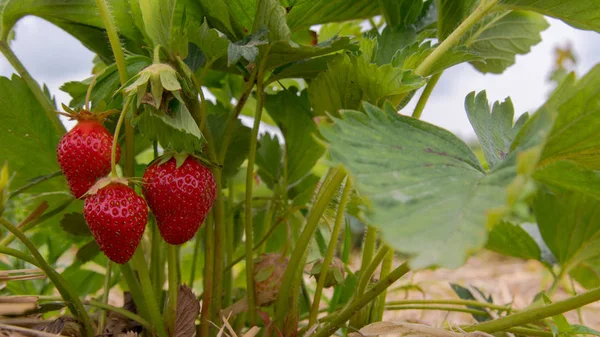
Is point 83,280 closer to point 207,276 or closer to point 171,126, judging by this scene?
point 207,276

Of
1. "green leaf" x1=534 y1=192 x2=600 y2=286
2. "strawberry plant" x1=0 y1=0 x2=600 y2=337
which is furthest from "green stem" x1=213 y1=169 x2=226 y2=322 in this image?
"green leaf" x1=534 y1=192 x2=600 y2=286

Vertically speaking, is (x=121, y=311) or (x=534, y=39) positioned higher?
(x=534, y=39)

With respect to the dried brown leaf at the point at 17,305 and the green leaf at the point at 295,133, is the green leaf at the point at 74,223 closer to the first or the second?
the dried brown leaf at the point at 17,305

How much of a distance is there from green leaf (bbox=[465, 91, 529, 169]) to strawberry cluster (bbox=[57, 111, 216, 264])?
265mm

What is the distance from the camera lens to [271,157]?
2.88 ft

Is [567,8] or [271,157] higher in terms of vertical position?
[567,8]

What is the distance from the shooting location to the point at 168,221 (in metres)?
0.57

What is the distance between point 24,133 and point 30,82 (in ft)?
0.31

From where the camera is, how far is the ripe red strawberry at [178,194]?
561mm

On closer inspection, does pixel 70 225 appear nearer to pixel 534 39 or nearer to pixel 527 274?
pixel 534 39

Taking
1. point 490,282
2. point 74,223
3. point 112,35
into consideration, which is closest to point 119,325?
point 74,223

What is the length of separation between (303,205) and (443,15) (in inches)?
11.2

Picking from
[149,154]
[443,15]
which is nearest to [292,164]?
[443,15]

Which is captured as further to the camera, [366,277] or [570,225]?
[570,225]
